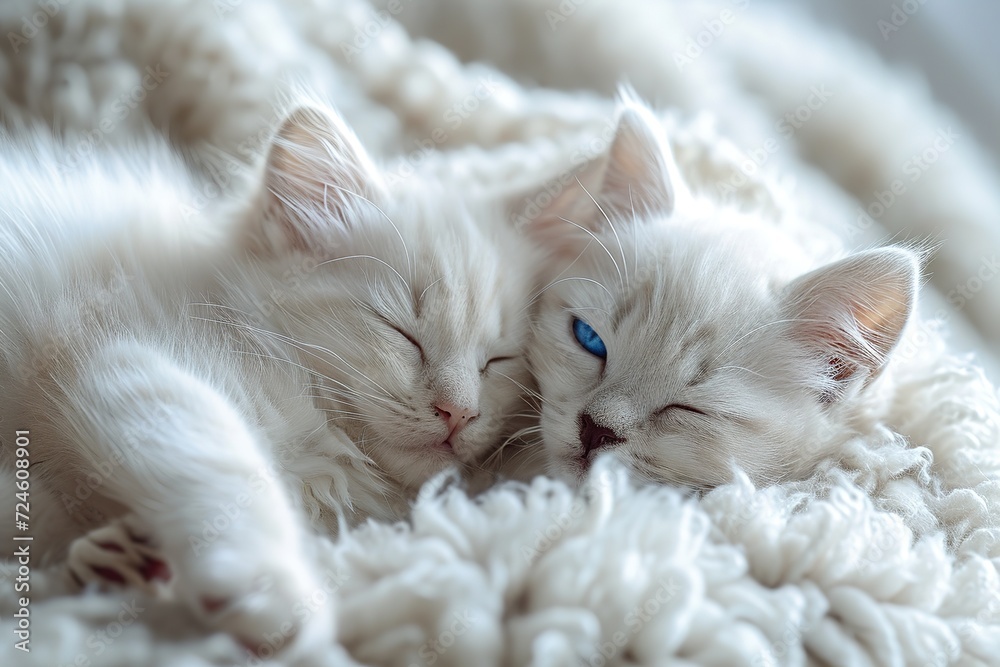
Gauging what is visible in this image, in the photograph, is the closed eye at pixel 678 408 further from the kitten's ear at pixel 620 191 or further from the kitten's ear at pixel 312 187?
the kitten's ear at pixel 312 187

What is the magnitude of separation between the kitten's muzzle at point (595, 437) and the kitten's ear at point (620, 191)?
12.3 inches

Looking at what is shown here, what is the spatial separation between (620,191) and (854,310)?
38 centimetres

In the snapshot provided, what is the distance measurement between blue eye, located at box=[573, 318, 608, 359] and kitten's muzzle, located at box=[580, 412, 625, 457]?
0.38 ft

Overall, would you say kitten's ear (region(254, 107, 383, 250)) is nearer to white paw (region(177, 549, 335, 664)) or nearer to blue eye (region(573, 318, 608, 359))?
blue eye (region(573, 318, 608, 359))

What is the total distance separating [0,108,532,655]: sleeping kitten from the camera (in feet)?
2.37

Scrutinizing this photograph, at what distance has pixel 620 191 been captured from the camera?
1.20 m

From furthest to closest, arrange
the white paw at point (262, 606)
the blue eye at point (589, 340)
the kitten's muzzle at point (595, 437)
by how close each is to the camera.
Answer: the blue eye at point (589, 340) → the kitten's muzzle at point (595, 437) → the white paw at point (262, 606)

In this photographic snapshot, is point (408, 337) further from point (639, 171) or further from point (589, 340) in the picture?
point (639, 171)

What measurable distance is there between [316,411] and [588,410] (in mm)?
334

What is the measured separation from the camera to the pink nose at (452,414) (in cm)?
99

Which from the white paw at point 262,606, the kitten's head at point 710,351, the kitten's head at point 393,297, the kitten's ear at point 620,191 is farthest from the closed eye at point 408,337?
the white paw at point 262,606

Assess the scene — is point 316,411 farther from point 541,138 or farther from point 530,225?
point 541,138

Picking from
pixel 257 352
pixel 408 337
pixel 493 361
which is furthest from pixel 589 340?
pixel 257 352

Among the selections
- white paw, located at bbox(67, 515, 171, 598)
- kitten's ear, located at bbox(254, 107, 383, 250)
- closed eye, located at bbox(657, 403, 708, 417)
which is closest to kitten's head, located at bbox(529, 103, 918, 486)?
closed eye, located at bbox(657, 403, 708, 417)
